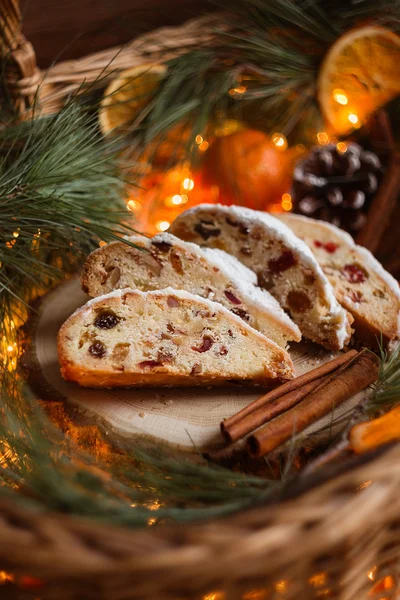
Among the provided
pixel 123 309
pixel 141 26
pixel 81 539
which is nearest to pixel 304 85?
pixel 141 26

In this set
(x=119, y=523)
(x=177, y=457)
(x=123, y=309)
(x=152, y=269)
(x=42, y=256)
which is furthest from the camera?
(x=42, y=256)

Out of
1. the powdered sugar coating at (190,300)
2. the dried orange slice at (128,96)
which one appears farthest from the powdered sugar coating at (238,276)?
the dried orange slice at (128,96)

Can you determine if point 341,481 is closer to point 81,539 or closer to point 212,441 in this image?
point 81,539

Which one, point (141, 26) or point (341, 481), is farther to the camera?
point (141, 26)

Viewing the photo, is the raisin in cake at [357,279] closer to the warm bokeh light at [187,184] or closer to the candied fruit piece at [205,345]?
the candied fruit piece at [205,345]

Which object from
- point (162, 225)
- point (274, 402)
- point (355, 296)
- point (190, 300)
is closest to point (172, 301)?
point (190, 300)

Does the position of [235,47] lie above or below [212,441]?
above

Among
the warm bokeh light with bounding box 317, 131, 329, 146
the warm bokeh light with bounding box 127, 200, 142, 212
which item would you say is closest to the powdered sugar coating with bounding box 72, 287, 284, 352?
the warm bokeh light with bounding box 127, 200, 142, 212

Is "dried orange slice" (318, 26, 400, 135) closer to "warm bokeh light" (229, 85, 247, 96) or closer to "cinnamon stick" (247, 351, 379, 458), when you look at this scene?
"warm bokeh light" (229, 85, 247, 96)
